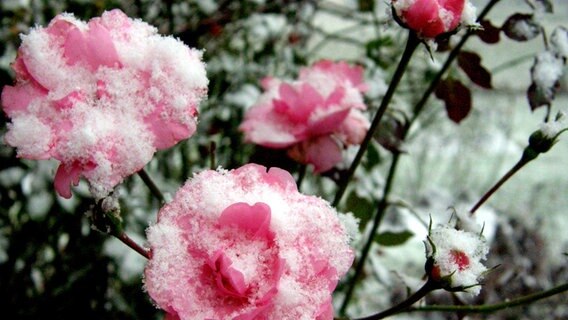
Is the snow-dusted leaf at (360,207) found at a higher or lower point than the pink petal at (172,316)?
lower

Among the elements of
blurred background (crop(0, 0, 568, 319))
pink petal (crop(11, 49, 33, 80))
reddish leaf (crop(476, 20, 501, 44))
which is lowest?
blurred background (crop(0, 0, 568, 319))

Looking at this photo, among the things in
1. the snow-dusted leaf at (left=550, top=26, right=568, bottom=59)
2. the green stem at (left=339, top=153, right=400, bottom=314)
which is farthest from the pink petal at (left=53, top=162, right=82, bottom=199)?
the snow-dusted leaf at (left=550, top=26, right=568, bottom=59)

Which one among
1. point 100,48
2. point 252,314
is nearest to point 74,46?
point 100,48

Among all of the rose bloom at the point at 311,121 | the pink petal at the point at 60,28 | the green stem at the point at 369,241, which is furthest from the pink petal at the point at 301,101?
the pink petal at the point at 60,28

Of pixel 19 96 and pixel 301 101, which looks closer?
pixel 19 96

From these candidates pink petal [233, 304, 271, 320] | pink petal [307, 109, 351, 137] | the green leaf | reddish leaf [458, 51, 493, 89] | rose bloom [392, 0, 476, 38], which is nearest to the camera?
pink petal [233, 304, 271, 320]

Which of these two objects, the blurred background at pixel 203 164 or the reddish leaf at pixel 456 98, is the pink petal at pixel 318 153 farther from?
the reddish leaf at pixel 456 98

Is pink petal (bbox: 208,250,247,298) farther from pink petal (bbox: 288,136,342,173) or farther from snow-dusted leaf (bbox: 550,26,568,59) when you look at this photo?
snow-dusted leaf (bbox: 550,26,568,59)

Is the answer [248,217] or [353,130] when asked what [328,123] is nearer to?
[353,130]
